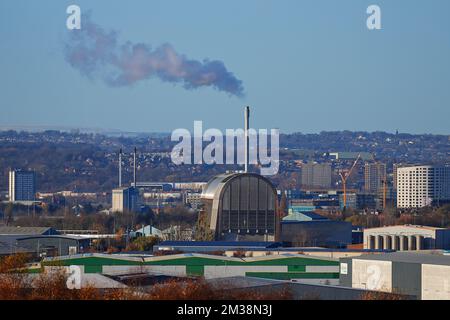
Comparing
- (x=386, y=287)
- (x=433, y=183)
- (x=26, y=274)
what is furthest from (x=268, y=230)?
(x=433, y=183)

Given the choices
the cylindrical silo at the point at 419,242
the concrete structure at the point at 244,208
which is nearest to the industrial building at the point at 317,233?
the concrete structure at the point at 244,208

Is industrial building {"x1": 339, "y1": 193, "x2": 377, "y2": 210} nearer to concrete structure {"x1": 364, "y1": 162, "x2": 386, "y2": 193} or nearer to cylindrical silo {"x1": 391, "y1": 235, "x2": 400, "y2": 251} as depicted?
concrete structure {"x1": 364, "y1": 162, "x2": 386, "y2": 193}

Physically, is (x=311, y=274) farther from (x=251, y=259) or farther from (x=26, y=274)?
(x=26, y=274)

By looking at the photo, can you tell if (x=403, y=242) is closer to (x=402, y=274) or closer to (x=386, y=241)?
(x=386, y=241)

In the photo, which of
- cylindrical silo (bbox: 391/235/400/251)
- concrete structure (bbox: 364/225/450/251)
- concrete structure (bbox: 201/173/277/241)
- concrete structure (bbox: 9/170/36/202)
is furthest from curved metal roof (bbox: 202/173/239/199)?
concrete structure (bbox: 9/170/36/202)

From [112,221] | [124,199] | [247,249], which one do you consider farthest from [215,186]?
[124,199]
